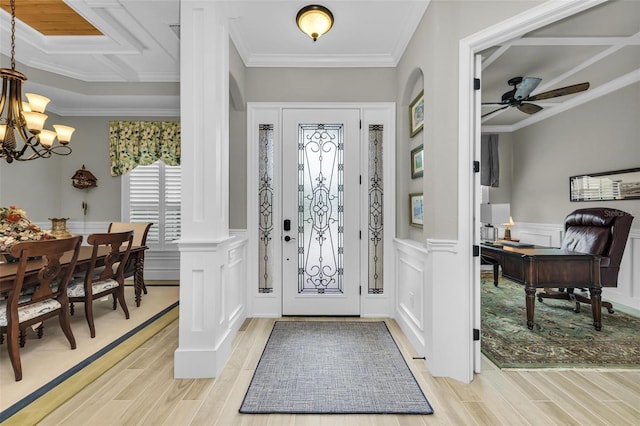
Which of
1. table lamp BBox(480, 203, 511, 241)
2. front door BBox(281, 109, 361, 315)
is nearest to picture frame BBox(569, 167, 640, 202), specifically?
table lamp BBox(480, 203, 511, 241)

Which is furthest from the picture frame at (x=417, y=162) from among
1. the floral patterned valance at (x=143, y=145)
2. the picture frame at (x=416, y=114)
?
the floral patterned valance at (x=143, y=145)

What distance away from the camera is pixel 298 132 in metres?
3.72

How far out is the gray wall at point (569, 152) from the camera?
420 cm

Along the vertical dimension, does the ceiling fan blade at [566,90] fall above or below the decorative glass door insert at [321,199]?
above

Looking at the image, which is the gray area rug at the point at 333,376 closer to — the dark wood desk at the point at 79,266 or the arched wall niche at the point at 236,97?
the dark wood desk at the point at 79,266

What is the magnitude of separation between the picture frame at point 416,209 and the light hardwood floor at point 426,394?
128cm

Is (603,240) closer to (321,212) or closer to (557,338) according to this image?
(557,338)

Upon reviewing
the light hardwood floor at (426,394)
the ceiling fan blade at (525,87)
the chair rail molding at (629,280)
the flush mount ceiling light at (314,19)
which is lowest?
the light hardwood floor at (426,394)

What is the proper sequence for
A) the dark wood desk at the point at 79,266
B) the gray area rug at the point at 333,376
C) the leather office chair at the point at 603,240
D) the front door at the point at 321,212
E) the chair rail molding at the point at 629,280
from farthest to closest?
1. the chair rail molding at the point at 629,280
2. the front door at the point at 321,212
3. the leather office chair at the point at 603,240
4. the dark wood desk at the point at 79,266
5. the gray area rug at the point at 333,376

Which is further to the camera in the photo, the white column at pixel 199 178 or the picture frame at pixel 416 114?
the picture frame at pixel 416 114

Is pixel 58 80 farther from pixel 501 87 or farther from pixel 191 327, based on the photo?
pixel 501 87

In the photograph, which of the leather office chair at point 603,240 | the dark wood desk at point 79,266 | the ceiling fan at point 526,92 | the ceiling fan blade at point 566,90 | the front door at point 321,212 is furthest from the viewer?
the front door at point 321,212

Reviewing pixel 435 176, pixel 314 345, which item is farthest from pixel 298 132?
pixel 314 345

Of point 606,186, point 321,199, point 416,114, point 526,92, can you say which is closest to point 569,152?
point 606,186
